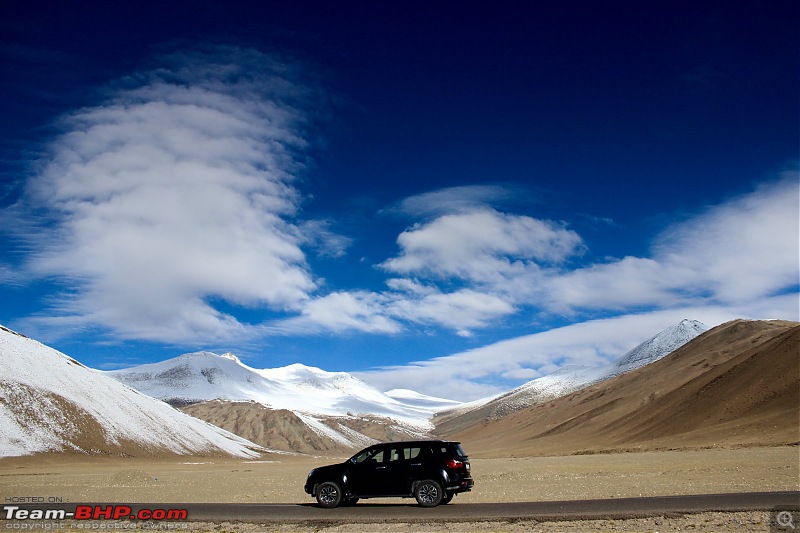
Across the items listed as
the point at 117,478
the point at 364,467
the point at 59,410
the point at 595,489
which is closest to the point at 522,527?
the point at 364,467

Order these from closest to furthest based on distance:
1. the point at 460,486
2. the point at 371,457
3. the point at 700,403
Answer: the point at 460,486, the point at 371,457, the point at 700,403

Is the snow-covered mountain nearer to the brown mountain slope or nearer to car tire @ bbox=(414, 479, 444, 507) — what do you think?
the brown mountain slope

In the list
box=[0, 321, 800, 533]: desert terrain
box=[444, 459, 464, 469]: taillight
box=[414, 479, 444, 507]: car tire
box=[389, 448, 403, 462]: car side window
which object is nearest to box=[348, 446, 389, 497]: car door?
box=[389, 448, 403, 462]: car side window

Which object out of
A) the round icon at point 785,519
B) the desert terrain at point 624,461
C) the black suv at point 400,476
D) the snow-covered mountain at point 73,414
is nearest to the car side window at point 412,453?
the black suv at point 400,476

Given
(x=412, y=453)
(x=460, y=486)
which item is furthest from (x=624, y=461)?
(x=412, y=453)

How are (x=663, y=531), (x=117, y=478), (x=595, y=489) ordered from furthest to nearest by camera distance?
1. (x=117, y=478)
2. (x=595, y=489)
3. (x=663, y=531)

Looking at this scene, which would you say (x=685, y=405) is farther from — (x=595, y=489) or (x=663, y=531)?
(x=663, y=531)

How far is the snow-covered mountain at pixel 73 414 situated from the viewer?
110469 mm

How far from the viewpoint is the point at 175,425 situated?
159 metres

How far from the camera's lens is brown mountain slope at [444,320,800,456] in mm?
86000

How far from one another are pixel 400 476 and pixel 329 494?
10.2ft

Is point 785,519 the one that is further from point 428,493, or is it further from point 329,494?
point 329,494

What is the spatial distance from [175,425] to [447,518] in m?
157

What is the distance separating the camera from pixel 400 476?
900 inches
